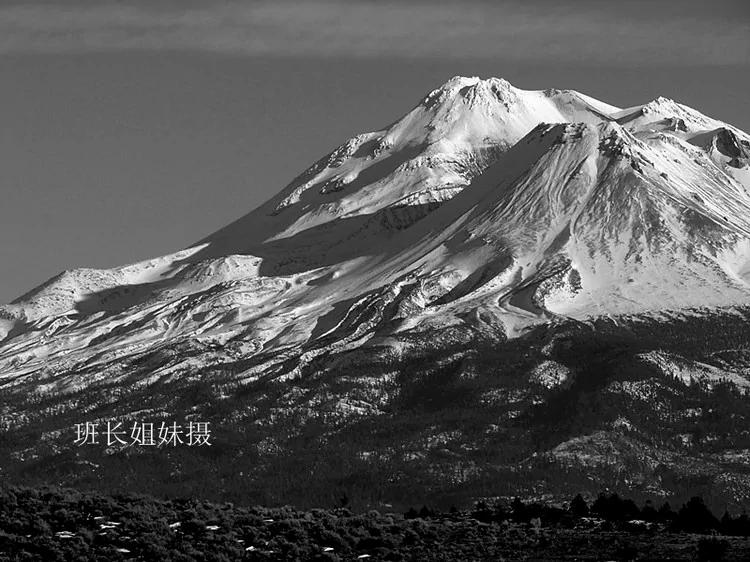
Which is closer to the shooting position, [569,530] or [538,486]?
[569,530]

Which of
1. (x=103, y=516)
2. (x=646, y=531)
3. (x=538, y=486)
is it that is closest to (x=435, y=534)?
(x=646, y=531)

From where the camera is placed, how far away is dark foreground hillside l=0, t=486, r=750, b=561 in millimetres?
65438

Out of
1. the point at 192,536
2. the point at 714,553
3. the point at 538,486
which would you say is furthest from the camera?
the point at 538,486

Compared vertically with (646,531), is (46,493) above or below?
above

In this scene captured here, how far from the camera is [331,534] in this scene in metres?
68.3

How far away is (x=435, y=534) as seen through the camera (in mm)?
70062

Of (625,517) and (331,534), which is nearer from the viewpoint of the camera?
(331,534)

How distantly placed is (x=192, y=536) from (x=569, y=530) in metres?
13.7

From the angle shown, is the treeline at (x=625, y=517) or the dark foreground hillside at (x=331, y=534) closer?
the dark foreground hillside at (x=331, y=534)

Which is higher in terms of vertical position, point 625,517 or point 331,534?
point 331,534

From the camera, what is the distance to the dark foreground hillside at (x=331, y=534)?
65438 mm

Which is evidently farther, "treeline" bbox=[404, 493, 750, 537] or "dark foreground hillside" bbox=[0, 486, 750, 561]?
"treeline" bbox=[404, 493, 750, 537]

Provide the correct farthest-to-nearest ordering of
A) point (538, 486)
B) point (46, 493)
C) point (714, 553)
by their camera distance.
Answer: point (538, 486) < point (46, 493) < point (714, 553)

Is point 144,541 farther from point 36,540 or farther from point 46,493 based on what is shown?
point 46,493
